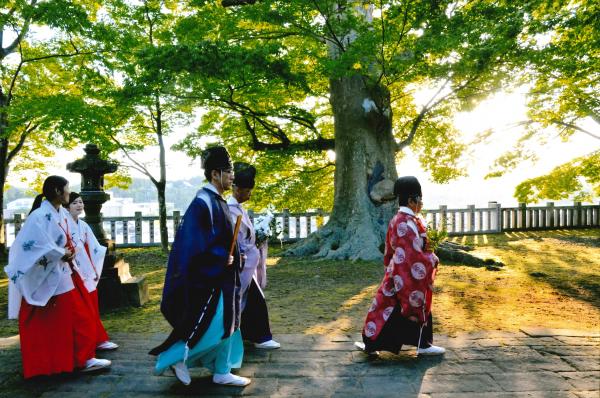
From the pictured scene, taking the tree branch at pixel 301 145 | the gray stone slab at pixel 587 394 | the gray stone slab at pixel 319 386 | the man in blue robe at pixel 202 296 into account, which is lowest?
the gray stone slab at pixel 319 386

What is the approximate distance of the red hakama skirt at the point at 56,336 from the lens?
3.31 m

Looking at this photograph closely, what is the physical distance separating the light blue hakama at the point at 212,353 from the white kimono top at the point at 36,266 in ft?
3.62

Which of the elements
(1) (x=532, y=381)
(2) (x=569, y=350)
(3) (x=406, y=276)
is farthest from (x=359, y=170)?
(1) (x=532, y=381)

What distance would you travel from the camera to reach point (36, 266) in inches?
136

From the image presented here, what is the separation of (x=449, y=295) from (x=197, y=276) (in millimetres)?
4488

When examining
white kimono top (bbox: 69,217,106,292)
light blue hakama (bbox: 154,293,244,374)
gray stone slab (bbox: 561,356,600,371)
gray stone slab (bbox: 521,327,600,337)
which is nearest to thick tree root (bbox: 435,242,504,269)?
gray stone slab (bbox: 521,327,600,337)

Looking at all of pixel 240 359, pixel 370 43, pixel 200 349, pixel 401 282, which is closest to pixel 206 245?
pixel 200 349

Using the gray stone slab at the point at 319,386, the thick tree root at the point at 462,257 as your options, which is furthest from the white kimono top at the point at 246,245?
the thick tree root at the point at 462,257

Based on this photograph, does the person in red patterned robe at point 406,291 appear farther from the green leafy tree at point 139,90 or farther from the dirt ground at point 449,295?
the green leafy tree at point 139,90

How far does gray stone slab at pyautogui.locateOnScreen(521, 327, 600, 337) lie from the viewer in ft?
13.7

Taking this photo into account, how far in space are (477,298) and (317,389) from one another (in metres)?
3.94

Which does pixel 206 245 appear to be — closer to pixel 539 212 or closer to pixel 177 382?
pixel 177 382

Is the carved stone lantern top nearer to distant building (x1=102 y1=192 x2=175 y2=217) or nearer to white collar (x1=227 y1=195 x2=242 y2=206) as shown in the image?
distant building (x1=102 y1=192 x2=175 y2=217)

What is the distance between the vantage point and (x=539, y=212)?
17297 mm
